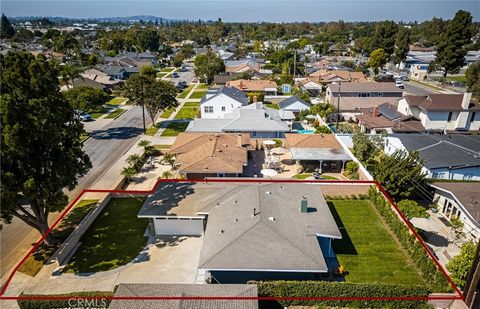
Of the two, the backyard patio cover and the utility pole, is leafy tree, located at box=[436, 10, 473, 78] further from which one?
the utility pole

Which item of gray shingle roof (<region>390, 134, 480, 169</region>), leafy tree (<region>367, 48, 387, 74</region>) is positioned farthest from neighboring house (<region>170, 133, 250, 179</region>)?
leafy tree (<region>367, 48, 387, 74</region>)

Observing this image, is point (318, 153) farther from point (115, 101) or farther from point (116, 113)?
point (115, 101)

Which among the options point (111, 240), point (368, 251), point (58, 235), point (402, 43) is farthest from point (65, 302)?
point (402, 43)

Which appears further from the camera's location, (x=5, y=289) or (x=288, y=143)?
(x=288, y=143)

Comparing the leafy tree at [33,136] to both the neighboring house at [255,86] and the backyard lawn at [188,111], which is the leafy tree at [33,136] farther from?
the neighboring house at [255,86]

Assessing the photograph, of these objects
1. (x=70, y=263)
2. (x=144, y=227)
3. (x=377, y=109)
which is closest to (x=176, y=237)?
(x=144, y=227)

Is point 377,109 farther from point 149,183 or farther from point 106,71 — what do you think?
point 106,71
